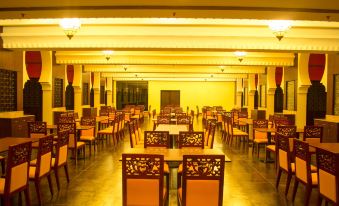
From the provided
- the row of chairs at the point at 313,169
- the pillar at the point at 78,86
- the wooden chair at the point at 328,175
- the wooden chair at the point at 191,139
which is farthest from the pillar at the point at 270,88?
the wooden chair at the point at 328,175

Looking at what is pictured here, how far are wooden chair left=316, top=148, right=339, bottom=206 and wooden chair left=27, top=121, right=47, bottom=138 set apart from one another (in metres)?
5.38

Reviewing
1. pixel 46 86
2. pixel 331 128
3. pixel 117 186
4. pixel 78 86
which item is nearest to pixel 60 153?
pixel 117 186

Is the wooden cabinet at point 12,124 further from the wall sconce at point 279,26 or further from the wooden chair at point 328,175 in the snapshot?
the wooden chair at point 328,175

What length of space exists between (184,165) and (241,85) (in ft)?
68.2

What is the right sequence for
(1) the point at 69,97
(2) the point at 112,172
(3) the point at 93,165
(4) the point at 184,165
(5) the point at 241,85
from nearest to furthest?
(4) the point at 184,165, (2) the point at 112,172, (3) the point at 93,165, (1) the point at 69,97, (5) the point at 241,85

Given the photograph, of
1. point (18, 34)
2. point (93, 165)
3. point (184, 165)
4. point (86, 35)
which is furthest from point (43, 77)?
point (184, 165)

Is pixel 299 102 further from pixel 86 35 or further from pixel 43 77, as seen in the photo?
pixel 43 77

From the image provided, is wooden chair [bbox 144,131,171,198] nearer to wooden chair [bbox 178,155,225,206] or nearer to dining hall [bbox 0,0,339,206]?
dining hall [bbox 0,0,339,206]

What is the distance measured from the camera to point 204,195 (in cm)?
337

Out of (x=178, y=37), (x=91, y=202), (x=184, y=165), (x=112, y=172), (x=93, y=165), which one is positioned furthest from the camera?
(x=178, y=37)

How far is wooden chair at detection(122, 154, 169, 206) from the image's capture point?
3344mm

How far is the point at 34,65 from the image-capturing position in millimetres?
12039

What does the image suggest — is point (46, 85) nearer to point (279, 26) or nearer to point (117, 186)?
point (117, 186)

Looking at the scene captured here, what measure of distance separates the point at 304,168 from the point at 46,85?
32.4ft
